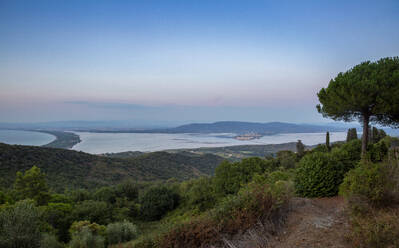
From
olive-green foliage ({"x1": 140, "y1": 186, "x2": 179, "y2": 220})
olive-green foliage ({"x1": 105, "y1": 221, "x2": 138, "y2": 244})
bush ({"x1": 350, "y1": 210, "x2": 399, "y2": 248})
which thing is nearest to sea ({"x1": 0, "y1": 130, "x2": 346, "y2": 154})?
olive-green foliage ({"x1": 140, "y1": 186, "x2": 179, "y2": 220})

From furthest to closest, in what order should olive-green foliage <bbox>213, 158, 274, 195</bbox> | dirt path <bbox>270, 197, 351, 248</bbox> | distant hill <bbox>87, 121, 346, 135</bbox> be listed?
distant hill <bbox>87, 121, 346, 135</bbox> < olive-green foliage <bbox>213, 158, 274, 195</bbox> < dirt path <bbox>270, 197, 351, 248</bbox>

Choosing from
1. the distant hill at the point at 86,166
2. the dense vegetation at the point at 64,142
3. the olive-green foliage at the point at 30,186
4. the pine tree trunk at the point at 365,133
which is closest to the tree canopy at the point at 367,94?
the pine tree trunk at the point at 365,133

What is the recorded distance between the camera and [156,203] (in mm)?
23875

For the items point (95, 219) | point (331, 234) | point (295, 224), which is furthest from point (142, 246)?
point (95, 219)

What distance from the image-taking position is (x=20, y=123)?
429ft

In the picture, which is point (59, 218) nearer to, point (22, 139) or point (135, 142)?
point (22, 139)

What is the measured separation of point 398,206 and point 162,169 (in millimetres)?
48452

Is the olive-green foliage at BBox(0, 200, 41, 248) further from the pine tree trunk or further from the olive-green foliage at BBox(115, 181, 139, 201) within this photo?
the olive-green foliage at BBox(115, 181, 139, 201)

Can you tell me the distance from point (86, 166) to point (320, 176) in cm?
4172

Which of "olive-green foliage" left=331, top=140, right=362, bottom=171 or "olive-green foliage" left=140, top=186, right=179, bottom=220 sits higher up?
"olive-green foliage" left=331, top=140, right=362, bottom=171

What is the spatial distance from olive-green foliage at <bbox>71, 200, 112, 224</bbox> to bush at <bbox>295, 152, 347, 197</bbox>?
58.8 ft

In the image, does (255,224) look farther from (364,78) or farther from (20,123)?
(20,123)

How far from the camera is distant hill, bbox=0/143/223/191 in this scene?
101 feet

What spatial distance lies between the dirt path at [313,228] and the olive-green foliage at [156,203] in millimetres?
21243
